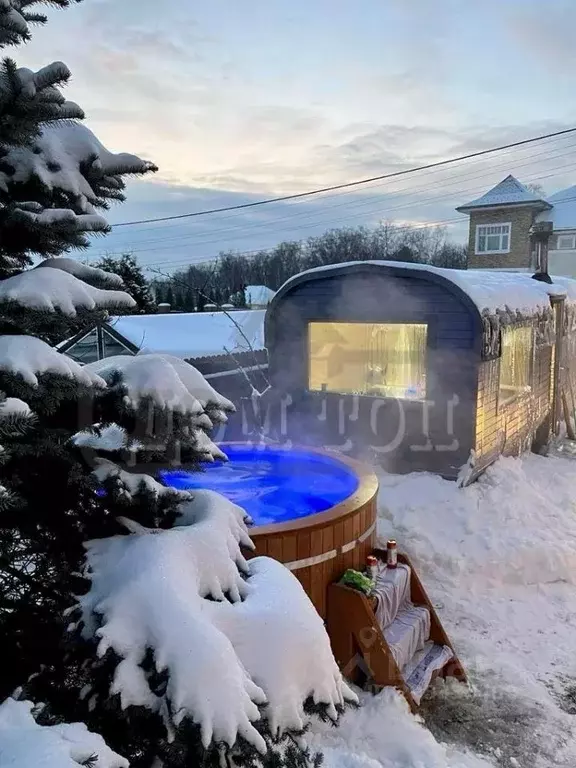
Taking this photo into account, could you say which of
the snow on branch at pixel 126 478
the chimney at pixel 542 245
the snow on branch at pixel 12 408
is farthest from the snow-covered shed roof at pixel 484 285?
the snow on branch at pixel 12 408

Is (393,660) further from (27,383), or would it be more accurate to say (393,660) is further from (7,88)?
(7,88)

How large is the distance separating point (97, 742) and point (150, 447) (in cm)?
78

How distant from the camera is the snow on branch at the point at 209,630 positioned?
1.49 metres

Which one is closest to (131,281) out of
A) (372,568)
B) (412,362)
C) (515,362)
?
(372,568)

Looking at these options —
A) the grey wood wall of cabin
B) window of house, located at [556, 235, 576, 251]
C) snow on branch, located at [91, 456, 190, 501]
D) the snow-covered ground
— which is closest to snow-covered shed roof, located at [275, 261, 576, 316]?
the grey wood wall of cabin

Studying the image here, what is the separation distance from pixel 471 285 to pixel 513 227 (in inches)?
650

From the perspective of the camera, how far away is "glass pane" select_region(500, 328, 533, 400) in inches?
339

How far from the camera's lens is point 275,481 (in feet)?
21.8

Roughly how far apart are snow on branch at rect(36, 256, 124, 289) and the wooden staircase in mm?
2842

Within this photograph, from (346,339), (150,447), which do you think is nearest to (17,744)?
(150,447)

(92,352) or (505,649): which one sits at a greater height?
(92,352)

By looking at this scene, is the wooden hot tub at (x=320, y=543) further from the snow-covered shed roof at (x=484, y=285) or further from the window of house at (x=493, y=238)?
the window of house at (x=493, y=238)

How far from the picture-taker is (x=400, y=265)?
7637 mm

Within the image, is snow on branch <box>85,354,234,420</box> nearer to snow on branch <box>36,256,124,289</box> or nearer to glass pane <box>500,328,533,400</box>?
snow on branch <box>36,256,124,289</box>
